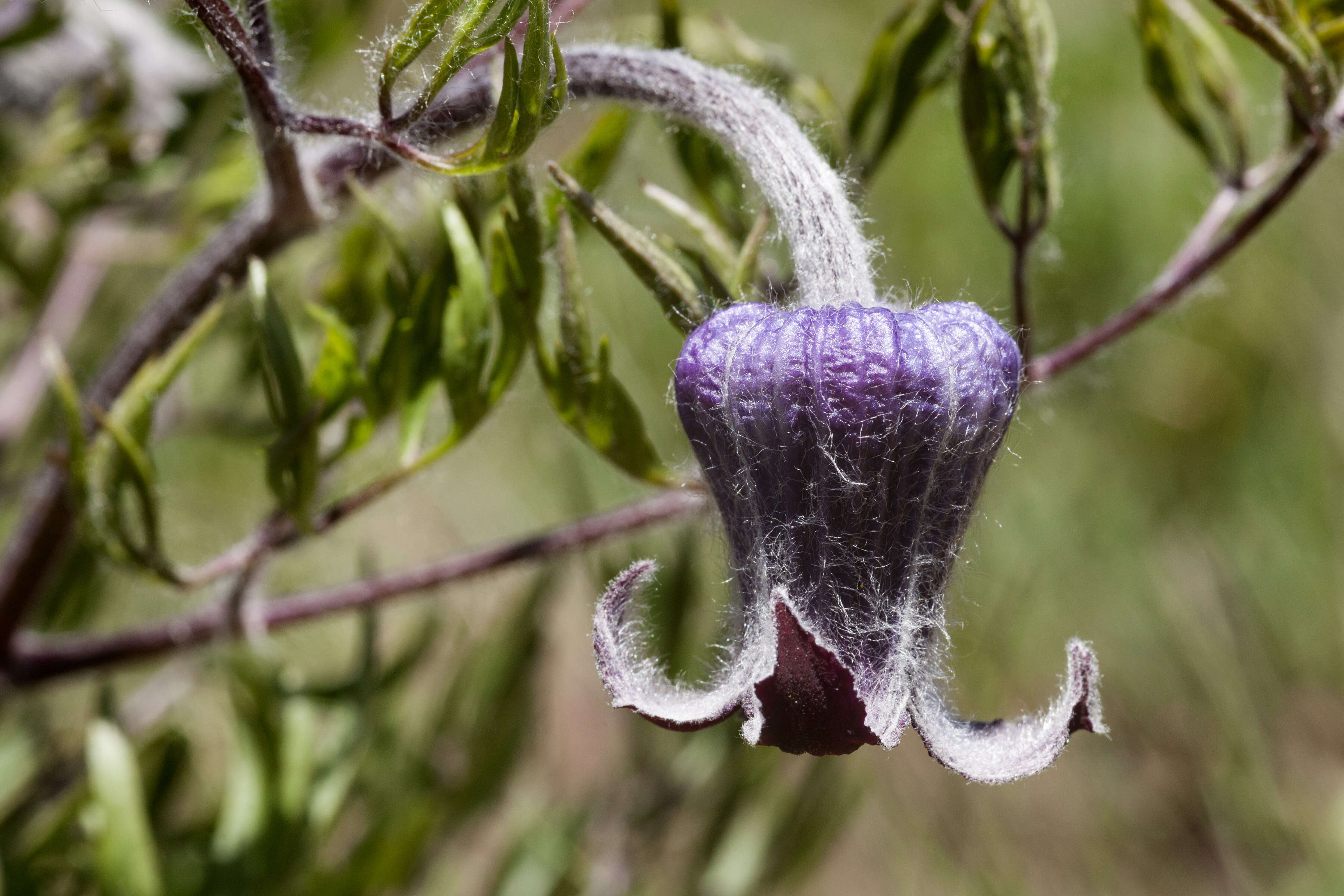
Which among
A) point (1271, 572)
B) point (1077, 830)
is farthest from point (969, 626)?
point (1271, 572)

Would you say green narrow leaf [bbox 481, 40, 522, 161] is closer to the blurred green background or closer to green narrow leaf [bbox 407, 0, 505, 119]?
green narrow leaf [bbox 407, 0, 505, 119]

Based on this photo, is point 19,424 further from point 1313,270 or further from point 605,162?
point 1313,270

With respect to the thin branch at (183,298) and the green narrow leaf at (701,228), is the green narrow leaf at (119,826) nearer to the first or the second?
the thin branch at (183,298)

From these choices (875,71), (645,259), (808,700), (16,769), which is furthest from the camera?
(16,769)

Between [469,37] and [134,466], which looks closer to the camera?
[469,37]

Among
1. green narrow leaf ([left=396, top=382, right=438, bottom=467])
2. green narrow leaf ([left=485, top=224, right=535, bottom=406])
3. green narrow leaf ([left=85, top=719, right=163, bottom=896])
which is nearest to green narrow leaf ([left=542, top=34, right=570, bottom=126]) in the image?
green narrow leaf ([left=485, top=224, right=535, bottom=406])

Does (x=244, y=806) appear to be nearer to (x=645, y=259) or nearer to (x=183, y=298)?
(x=183, y=298)

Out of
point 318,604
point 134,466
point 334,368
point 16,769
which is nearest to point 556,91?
point 334,368
